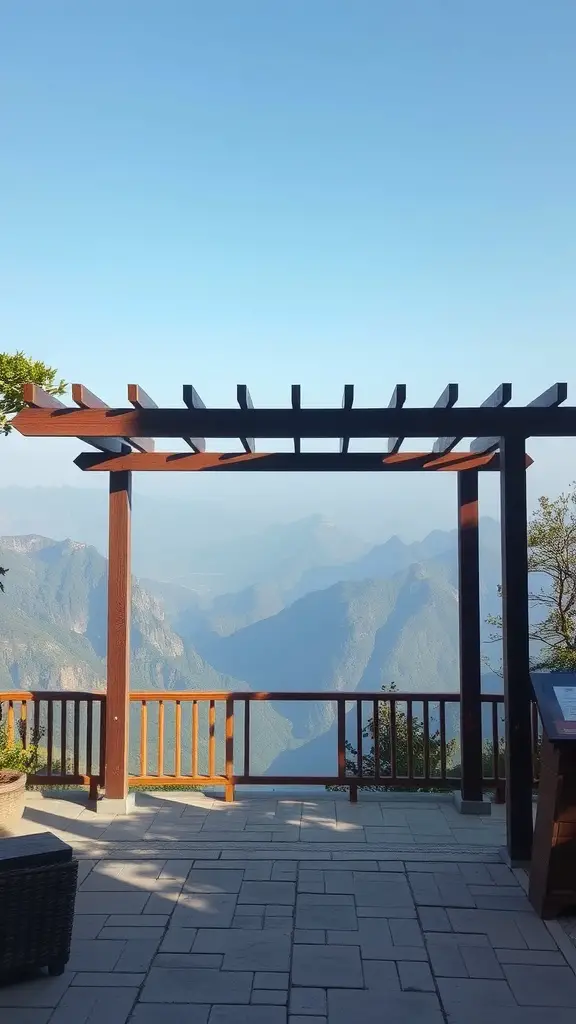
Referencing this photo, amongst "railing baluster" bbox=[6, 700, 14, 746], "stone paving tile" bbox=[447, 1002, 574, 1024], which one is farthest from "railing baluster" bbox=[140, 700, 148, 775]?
"stone paving tile" bbox=[447, 1002, 574, 1024]

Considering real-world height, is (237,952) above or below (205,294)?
below

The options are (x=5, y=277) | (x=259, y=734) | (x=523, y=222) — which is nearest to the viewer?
(x=523, y=222)

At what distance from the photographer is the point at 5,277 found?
10.6m

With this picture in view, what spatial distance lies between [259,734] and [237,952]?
Answer: 91208mm

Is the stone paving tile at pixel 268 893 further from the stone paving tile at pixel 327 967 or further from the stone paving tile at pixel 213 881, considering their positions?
the stone paving tile at pixel 327 967

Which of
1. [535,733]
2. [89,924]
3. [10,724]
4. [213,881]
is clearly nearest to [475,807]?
[535,733]

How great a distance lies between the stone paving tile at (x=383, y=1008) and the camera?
2.63 m

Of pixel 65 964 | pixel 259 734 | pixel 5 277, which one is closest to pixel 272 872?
pixel 65 964

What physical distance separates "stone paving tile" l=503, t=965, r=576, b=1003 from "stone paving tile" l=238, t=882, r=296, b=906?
118cm

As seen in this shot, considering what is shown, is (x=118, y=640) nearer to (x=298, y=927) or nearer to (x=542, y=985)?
(x=298, y=927)

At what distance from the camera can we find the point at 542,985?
9.48 feet

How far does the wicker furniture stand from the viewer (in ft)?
9.27

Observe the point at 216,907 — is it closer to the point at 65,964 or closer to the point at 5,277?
the point at 65,964

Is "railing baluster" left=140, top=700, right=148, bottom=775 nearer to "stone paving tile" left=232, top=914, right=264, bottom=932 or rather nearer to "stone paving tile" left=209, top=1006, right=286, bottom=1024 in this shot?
"stone paving tile" left=232, top=914, right=264, bottom=932
